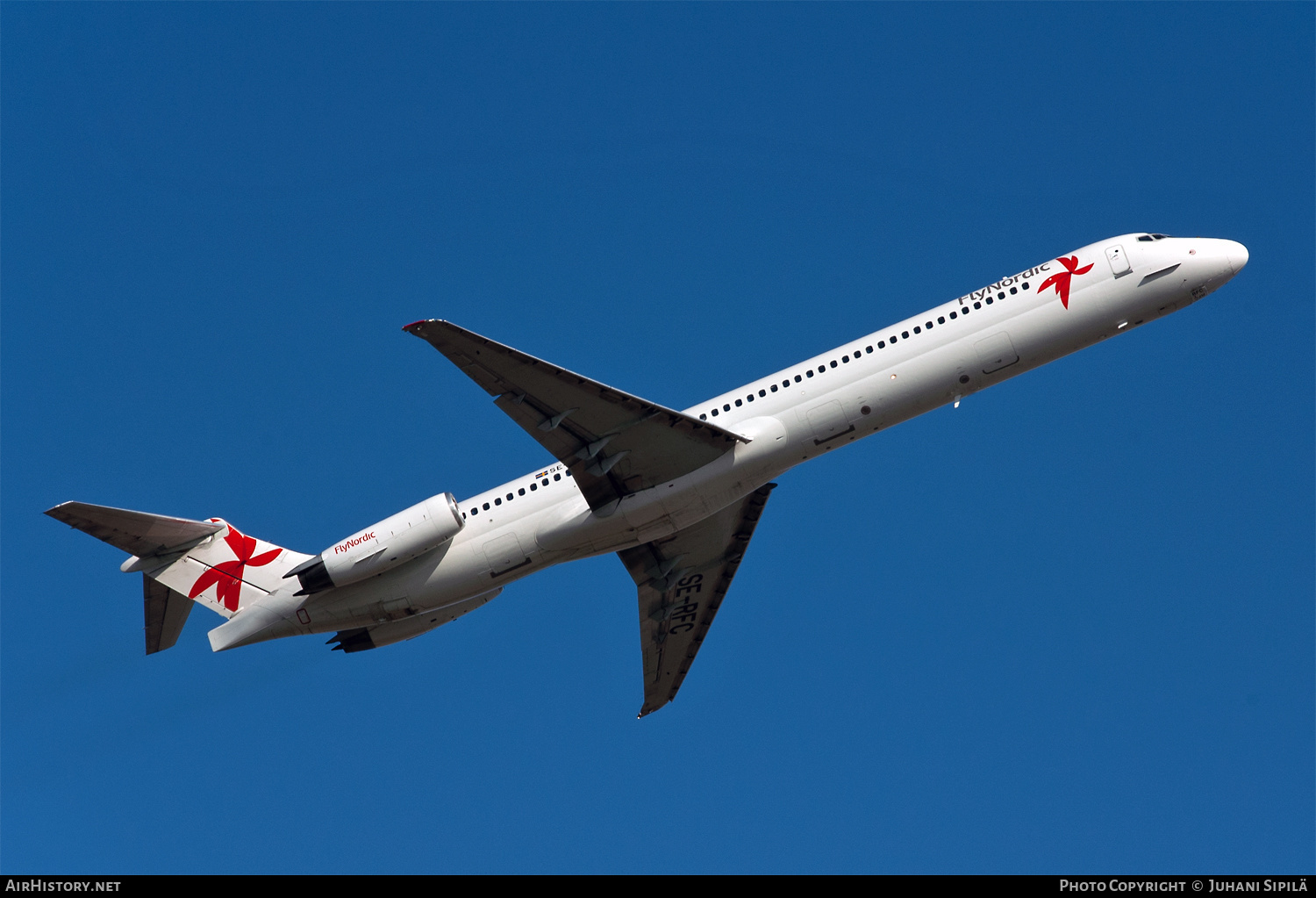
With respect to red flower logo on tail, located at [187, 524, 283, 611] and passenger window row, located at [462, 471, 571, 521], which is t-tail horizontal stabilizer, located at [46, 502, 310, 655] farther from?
passenger window row, located at [462, 471, 571, 521]

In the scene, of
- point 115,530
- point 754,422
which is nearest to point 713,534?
point 754,422

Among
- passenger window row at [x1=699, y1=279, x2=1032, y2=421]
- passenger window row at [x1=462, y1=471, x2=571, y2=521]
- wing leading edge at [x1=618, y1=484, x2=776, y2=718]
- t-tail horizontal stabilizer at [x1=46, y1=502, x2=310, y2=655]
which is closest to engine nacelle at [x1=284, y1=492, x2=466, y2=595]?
passenger window row at [x1=462, y1=471, x2=571, y2=521]

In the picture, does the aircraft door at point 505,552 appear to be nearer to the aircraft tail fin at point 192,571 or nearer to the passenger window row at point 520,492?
the passenger window row at point 520,492

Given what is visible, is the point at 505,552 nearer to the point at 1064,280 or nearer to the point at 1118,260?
the point at 1064,280

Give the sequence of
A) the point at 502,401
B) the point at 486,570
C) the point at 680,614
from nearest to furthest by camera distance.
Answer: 1. the point at 502,401
2. the point at 486,570
3. the point at 680,614

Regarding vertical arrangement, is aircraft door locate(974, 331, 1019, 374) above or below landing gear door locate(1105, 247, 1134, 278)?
below

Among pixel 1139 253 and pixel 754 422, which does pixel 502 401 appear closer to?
pixel 754 422

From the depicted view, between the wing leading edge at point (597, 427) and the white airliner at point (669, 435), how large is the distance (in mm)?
41

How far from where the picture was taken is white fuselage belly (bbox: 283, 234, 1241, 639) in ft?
112

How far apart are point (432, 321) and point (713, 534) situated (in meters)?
13.7

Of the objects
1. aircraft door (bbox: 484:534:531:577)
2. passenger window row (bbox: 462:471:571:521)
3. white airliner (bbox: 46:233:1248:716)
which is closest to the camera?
white airliner (bbox: 46:233:1248:716)

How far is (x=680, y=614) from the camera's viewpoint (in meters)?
42.2

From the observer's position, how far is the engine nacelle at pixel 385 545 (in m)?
34.6

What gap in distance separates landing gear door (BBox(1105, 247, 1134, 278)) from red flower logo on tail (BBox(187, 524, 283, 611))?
86.0 ft
